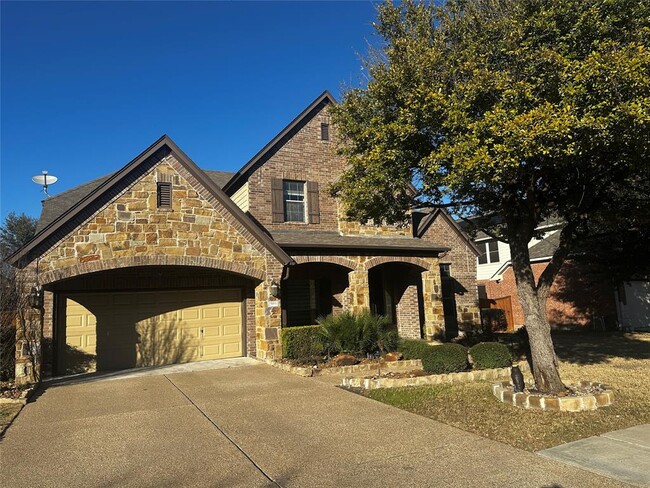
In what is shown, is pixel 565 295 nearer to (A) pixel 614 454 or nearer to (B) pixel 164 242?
(B) pixel 164 242

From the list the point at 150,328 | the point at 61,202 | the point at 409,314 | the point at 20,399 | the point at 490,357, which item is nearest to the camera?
the point at 20,399

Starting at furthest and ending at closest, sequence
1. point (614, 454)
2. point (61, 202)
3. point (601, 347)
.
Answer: point (601, 347) < point (61, 202) < point (614, 454)

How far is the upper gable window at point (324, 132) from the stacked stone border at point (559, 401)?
11887mm

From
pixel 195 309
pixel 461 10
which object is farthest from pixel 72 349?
pixel 461 10

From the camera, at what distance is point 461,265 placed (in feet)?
68.0

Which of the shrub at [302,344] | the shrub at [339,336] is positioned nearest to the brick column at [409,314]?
the shrub at [339,336]

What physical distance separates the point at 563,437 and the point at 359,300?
966 centimetres

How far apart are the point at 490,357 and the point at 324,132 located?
10.3m

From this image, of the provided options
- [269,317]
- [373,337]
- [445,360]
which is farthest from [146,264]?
[445,360]

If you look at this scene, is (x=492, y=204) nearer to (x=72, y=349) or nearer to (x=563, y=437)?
(x=563, y=437)

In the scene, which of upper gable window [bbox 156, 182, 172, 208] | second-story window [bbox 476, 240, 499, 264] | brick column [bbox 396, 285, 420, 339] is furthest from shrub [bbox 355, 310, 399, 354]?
second-story window [bbox 476, 240, 499, 264]

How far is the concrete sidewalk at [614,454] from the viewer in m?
5.16

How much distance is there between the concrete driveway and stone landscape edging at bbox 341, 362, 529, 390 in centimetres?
60

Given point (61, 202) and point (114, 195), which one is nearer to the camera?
point (114, 195)
